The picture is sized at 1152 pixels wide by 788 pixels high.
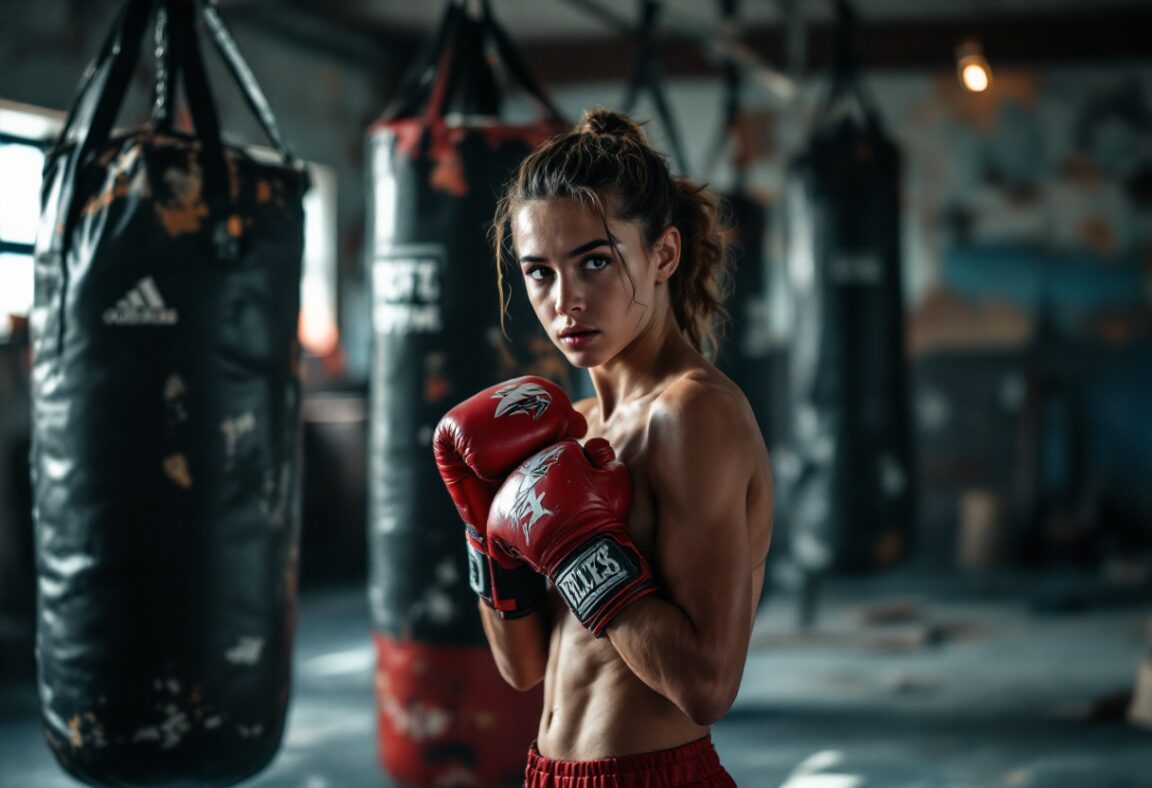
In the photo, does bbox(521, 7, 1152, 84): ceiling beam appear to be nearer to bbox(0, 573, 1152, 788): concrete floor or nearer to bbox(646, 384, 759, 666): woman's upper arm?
bbox(0, 573, 1152, 788): concrete floor

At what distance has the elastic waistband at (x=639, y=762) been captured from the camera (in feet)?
4.49

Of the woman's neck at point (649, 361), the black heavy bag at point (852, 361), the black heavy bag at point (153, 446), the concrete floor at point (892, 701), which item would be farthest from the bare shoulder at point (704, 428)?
the black heavy bag at point (852, 361)

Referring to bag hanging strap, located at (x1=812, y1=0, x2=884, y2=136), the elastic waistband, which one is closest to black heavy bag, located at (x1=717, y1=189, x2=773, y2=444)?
bag hanging strap, located at (x1=812, y1=0, x2=884, y2=136)

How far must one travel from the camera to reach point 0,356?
199 inches

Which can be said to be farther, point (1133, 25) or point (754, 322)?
point (1133, 25)

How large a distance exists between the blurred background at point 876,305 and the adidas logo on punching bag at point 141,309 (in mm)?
2583

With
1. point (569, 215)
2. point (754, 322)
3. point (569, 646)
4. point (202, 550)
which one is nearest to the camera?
point (569, 215)

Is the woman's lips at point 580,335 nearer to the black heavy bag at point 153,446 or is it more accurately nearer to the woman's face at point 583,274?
the woman's face at point 583,274

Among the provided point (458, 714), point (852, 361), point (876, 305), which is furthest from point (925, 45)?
point (458, 714)

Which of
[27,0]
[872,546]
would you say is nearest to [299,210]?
[872,546]

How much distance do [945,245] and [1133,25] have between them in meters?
1.83

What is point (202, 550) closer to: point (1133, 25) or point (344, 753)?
point (344, 753)

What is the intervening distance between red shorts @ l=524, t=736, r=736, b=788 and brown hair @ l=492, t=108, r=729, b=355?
A: 574 millimetres

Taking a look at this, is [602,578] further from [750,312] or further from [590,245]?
[750,312]
